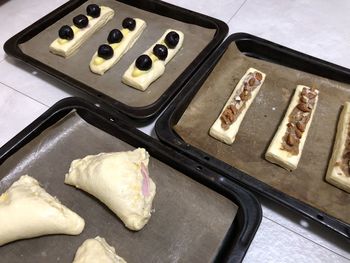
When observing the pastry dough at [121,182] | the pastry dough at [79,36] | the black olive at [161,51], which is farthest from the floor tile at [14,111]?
the black olive at [161,51]

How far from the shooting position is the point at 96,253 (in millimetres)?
769

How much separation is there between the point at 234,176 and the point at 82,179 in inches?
15.8

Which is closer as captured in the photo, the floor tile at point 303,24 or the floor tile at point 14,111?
the floor tile at point 14,111

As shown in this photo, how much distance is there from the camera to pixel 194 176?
2.97 feet

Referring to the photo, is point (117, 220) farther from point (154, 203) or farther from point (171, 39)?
point (171, 39)

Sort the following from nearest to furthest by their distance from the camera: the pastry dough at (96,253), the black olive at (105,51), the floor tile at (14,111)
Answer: the pastry dough at (96,253) < the floor tile at (14,111) < the black olive at (105,51)

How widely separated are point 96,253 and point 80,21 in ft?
3.19

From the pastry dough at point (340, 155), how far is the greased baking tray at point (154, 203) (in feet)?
→ 0.88

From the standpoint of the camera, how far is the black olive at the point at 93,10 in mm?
1434

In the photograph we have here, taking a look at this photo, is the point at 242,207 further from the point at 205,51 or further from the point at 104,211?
the point at 205,51

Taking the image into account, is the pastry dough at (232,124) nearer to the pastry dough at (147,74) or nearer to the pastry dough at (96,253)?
the pastry dough at (147,74)

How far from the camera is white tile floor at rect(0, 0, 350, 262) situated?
0.86m

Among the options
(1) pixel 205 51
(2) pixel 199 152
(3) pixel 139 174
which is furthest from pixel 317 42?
(3) pixel 139 174

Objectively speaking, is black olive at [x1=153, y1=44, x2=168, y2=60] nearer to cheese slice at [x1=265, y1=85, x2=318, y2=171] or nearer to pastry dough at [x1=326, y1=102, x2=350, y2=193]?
cheese slice at [x1=265, y1=85, x2=318, y2=171]
